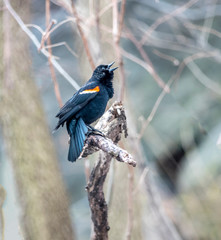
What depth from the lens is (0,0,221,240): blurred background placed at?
2.87 meters

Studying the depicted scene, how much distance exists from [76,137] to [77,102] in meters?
0.26

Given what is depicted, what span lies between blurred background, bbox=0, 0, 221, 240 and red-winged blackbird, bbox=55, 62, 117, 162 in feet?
0.34

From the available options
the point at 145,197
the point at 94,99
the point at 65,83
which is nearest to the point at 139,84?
the point at 65,83

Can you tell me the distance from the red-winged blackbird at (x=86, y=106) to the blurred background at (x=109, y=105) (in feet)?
0.34

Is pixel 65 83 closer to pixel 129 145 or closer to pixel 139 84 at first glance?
pixel 139 84

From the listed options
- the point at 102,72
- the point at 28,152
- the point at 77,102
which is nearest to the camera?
the point at 77,102

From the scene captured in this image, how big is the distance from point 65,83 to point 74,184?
2.26 m

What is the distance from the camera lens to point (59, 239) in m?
3.32

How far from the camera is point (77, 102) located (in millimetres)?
2410

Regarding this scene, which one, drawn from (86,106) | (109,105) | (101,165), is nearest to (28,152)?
(109,105)

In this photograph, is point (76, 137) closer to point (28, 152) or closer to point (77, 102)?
point (77, 102)

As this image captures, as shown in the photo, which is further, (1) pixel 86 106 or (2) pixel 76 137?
(1) pixel 86 106

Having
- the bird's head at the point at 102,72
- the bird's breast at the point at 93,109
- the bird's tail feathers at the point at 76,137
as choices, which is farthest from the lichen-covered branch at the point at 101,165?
the bird's head at the point at 102,72

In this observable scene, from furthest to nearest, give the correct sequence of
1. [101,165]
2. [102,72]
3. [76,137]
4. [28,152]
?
[28,152] → [102,72] → [76,137] → [101,165]
